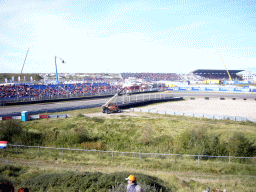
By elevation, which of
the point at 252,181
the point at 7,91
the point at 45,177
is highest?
the point at 7,91

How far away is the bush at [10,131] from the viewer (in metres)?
15.9

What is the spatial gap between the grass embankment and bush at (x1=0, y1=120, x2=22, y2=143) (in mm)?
122

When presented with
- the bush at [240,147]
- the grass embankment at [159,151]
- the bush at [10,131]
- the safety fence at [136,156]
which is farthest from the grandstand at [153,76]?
the safety fence at [136,156]

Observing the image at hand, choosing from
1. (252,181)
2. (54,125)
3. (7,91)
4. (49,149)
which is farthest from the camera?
(7,91)

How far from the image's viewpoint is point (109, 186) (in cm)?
614

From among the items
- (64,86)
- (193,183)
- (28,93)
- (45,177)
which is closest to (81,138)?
(45,177)

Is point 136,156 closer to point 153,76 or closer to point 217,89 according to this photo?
point 217,89

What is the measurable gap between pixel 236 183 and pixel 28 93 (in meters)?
41.2

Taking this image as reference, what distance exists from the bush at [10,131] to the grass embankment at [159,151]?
0.40 ft

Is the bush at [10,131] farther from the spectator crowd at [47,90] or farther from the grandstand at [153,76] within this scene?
the grandstand at [153,76]

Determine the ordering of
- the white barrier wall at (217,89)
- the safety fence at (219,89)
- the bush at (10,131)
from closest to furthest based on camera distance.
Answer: the bush at (10,131)
the safety fence at (219,89)
the white barrier wall at (217,89)

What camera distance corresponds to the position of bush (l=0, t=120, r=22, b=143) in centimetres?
1591

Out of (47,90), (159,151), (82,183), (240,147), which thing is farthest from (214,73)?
(82,183)

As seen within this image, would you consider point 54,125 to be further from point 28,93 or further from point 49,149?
point 28,93
